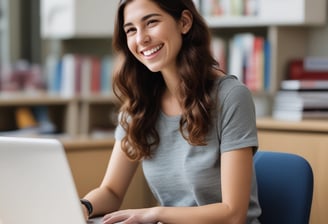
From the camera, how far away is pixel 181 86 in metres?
2.04

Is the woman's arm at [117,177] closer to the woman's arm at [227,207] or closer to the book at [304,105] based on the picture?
the woman's arm at [227,207]

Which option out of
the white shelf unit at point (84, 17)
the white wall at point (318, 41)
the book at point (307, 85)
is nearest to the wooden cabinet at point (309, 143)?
the book at point (307, 85)

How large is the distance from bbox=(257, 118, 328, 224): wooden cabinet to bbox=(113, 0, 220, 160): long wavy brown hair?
34.0 inches

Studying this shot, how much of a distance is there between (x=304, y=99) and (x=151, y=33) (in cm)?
140

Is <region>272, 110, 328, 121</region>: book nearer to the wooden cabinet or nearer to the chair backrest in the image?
the wooden cabinet

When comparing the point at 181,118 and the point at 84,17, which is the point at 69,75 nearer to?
the point at 84,17

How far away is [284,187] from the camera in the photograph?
211 centimetres

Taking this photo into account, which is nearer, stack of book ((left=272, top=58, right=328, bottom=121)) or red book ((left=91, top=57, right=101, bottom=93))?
stack of book ((left=272, top=58, right=328, bottom=121))

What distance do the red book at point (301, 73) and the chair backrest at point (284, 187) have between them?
4.37ft

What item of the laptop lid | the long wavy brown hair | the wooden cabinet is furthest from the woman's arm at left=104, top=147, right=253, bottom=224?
the wooden cabinet

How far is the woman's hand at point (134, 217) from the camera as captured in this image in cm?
174

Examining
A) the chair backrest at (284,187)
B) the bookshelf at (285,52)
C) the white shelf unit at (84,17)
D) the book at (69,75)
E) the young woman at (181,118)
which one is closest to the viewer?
the young woman at (181,118)

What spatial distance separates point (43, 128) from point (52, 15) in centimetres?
75

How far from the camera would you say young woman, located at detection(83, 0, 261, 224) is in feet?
6.31
